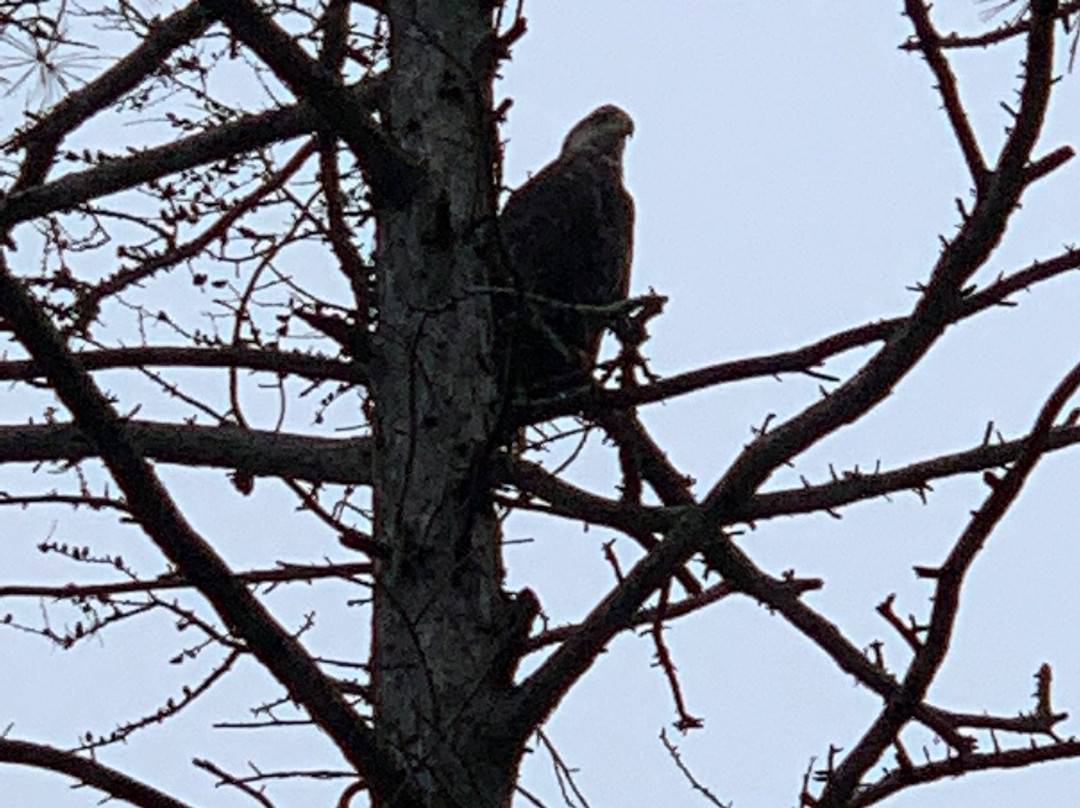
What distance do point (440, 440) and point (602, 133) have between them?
6.81 ft

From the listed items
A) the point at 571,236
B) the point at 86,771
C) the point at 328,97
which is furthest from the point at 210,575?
the point at 571,236

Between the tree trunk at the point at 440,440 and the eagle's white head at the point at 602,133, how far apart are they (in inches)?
47.0

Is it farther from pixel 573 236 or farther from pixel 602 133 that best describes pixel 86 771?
pixel 602 133

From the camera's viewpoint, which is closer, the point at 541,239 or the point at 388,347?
the point at 388,347

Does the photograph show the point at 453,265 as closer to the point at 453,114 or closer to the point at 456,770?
the point at 453,114

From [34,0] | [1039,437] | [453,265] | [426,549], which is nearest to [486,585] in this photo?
[426,549]

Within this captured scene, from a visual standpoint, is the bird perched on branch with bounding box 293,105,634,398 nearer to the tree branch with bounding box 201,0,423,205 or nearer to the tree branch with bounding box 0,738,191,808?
the tree branch with bounding box 201,0,423,205

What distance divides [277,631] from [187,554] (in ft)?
0.69

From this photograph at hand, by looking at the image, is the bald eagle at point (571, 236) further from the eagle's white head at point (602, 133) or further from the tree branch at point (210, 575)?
the tree branch at point (210, 575)

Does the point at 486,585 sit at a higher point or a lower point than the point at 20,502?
lower

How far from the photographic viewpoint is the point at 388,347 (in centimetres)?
414

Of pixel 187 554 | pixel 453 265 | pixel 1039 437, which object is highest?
pixel 453 265

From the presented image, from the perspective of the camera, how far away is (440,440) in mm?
4031

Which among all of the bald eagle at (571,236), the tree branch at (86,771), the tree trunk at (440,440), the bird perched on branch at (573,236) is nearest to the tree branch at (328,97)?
the tree trunk at (440,440)
